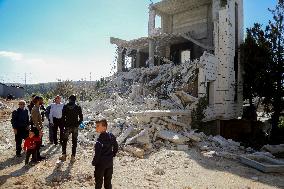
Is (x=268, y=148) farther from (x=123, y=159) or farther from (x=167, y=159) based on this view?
(x=123, y=159)

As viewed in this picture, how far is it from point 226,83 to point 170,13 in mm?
8209

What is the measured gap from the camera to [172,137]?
1002 cm

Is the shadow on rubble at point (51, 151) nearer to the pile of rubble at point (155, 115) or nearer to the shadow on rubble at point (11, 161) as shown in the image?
the shadow on rubble at point (11, 161)

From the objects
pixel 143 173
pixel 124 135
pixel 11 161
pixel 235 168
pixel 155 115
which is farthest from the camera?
pixel 155 115

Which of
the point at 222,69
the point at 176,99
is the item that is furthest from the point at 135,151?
the point at 222,69

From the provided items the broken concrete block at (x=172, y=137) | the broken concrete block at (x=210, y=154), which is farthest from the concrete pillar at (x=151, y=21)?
the broken concrete block at (x=210, y=154)

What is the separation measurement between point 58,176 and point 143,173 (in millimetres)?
2086

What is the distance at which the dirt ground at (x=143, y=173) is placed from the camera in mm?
6008

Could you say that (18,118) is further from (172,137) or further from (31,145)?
(172,137)

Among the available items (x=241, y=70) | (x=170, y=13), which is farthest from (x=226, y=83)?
(x=170, y=13)

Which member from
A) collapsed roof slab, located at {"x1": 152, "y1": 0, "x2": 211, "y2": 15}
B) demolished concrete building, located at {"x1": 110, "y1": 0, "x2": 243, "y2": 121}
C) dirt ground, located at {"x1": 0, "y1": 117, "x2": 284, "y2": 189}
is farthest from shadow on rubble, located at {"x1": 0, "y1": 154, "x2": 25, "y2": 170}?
collapsed roof slab, located at {"x1": 152, "y1": 0, "x2": 211, "y2": 15}

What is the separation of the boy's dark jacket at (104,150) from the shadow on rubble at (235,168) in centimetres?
425

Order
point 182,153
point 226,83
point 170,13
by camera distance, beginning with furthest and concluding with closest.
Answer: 1. point 170,13
2. point 226,83
3. point 182,153

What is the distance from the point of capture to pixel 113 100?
49.7 ft
